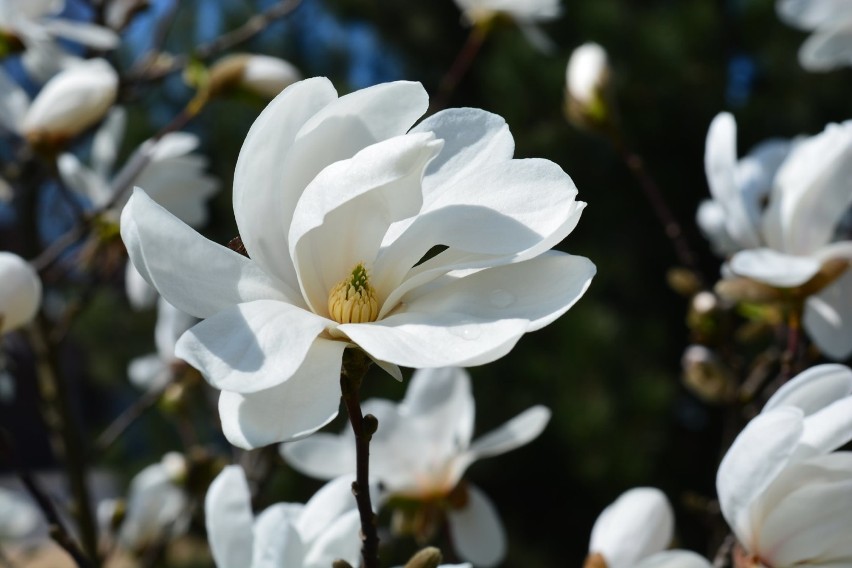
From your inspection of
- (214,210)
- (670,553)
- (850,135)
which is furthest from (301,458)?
(214,210)

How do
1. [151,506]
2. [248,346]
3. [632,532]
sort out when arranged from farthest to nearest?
[151,506] → [632,532] → [248,346]

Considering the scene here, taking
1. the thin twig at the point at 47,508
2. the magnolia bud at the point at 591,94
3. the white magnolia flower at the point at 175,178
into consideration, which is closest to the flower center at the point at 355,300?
the thin twig at the point at 47,508

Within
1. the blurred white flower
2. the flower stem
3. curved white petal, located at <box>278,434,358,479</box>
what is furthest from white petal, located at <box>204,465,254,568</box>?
the blurred white flower

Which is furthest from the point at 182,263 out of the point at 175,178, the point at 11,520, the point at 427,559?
the point at 11,520

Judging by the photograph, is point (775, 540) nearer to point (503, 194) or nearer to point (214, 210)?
point (503, 194)

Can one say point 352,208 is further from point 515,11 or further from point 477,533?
point 515,11
